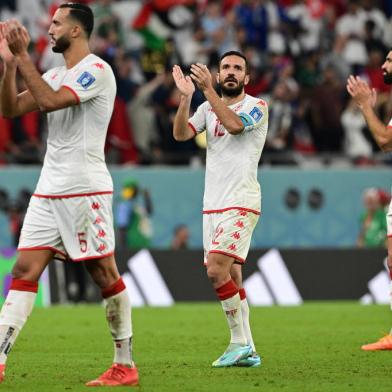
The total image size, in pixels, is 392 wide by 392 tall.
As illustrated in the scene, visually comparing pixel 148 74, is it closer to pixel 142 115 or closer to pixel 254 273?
pixel 142 115

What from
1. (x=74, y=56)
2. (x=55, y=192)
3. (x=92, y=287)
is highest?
(x=74, y=56)

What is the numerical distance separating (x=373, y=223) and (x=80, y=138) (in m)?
13.3

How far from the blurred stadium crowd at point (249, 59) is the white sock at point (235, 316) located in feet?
36.8

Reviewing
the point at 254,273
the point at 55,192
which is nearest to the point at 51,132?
the point at 55,192

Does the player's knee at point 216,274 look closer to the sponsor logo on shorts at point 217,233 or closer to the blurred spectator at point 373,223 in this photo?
the sponsor logo on shorts at point 217,233

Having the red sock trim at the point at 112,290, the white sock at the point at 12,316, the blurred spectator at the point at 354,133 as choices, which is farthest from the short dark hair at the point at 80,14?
the blurred spectator at the point at 354,133

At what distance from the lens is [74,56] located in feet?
28.7

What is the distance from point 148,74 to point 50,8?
219cm

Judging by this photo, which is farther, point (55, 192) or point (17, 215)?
point (17, 215)

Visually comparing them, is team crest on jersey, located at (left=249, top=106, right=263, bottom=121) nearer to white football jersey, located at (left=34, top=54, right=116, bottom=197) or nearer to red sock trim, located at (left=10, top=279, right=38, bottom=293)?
white football jersey, located at (left=34, top=54, right=116, bottom=197)

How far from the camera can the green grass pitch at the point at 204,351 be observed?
9.02 meters

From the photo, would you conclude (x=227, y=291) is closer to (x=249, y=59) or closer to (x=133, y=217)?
(x=133, y=217)

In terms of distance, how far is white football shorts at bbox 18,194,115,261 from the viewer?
28.1 ft

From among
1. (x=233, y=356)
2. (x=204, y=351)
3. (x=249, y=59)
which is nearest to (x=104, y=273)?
(x=233, y=356)
